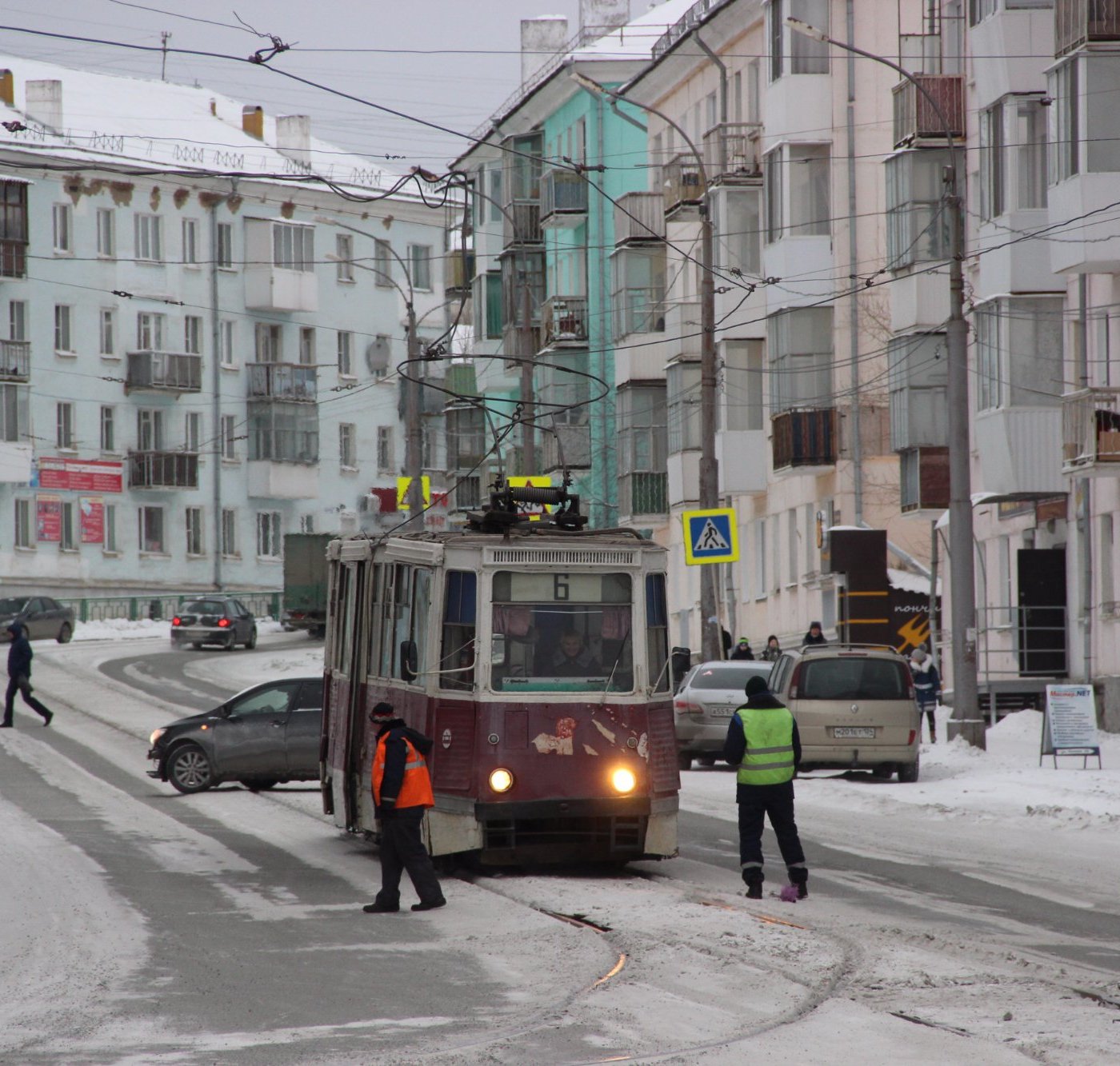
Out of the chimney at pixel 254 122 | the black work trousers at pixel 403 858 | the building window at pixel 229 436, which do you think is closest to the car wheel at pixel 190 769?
the black work trousers at pixel 403 858

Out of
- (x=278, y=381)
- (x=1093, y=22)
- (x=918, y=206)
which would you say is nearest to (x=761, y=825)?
(x=1093, y=22)

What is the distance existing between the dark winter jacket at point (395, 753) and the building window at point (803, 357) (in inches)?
1237

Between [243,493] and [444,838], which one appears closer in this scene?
[444,838]

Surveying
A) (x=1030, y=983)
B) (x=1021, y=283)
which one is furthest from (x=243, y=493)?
(x=1030, y=983)

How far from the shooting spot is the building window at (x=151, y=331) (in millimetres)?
80312

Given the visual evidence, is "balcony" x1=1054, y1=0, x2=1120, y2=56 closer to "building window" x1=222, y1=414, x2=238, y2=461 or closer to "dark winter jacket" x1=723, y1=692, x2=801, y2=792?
"dark winter jacket" x1=723, y1=692, x2=801, y2=792

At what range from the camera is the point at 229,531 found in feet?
273

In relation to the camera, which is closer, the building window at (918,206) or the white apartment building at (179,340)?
the building window at (918,206)

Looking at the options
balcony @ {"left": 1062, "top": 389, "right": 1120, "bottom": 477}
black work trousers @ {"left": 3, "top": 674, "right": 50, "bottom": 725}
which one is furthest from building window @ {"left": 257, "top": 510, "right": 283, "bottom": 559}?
balcony @ {"left": 1062, "top": 389, "right": 1120, "bottom": 477}

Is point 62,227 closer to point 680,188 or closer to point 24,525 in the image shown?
point 24,525

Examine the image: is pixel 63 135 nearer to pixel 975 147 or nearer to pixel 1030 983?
pixel 975 147

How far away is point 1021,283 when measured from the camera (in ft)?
122

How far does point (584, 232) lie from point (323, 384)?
24227 mm

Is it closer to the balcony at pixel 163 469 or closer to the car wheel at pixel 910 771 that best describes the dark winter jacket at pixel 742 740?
the car wheel at pixel 910 771
